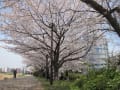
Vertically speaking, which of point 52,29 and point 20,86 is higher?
point 52,29

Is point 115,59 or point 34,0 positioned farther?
point 34,0

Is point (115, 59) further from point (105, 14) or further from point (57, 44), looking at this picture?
point (57, 44)

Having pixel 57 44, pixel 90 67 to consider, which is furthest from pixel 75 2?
pixel 90 67

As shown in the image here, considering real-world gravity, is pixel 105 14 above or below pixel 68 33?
below

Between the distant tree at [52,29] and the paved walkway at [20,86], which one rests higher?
the distant tree at [52,29]

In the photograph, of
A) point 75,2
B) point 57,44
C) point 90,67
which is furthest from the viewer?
point 57,44

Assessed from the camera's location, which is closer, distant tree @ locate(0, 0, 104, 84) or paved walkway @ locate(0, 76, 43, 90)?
paved walkway @ locate(0, 76, 43, 90)

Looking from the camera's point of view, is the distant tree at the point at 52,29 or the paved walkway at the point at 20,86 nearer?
the paved walkway at the point at 20,86

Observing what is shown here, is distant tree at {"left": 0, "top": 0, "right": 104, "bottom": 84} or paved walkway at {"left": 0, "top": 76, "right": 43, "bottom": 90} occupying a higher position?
distant tree at {"left": 0, "top": 0, "right": 104, "bottom": 84}

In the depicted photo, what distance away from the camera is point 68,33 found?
31797mm

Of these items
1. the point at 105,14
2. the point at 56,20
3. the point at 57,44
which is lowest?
the point at 105,14

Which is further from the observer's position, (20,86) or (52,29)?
(52,29)

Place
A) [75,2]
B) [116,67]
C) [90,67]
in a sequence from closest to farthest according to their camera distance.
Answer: [116,67] < [90,67] < [75,2]

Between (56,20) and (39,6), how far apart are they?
7.43 feet
